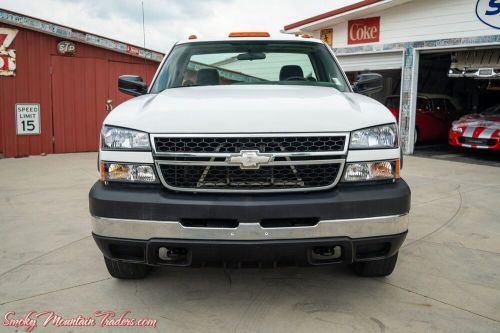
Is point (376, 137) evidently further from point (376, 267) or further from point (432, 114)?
point (432, 114)

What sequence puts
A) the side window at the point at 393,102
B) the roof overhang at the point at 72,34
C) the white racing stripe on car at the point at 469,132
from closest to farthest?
1. the roof overhang at the point at 72,34
2. the white racing stripe on car at the point at 469,132
3. the side window at the point at 393,102

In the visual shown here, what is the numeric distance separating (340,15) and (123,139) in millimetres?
11685

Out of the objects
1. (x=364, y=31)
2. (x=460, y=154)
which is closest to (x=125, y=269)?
(x=460, y=154)

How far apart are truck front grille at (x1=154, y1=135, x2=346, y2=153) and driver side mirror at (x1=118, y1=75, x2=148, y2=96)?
1.43 meters

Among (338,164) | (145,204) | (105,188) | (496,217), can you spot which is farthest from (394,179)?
(496,217)

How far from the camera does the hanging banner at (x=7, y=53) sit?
10.0m

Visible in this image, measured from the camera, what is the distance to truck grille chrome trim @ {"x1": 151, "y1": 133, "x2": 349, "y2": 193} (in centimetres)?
247

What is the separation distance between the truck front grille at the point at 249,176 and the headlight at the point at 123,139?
0.59 feet

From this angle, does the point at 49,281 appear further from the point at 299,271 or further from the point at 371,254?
the point at 371,254

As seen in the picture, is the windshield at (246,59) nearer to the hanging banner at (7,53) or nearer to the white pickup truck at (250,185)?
the white pickup truck at (250,185)

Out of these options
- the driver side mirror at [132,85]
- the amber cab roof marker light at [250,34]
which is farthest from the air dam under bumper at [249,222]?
the amber cab roof marker light at [250,34]

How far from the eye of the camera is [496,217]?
207 inches

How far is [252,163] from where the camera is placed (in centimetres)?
245

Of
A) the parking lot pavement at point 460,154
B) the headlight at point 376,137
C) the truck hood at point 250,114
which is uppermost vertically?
the truck hood at point 250,114
